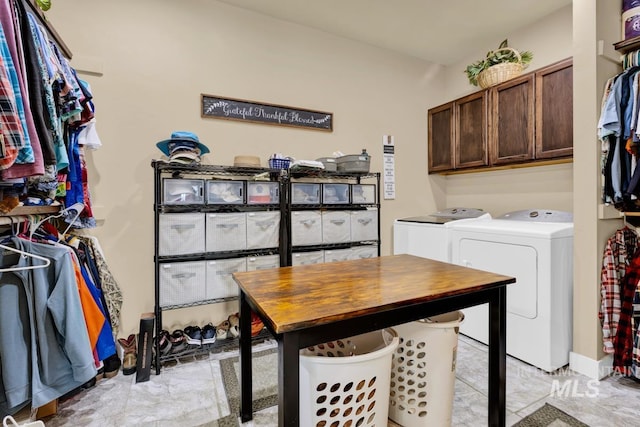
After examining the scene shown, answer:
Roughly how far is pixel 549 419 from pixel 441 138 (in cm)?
276

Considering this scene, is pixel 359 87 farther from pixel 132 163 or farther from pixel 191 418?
pixel 191 418

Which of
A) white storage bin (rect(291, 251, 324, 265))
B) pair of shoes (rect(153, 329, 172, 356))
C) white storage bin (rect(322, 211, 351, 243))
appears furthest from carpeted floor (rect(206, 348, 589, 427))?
white storage bin (rect(322, 211, 351, 243))

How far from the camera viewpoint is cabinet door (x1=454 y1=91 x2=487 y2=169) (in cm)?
305

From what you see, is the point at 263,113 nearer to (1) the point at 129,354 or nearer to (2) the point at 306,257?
(2) the point at 306,257

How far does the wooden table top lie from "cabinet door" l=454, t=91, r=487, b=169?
1.86m

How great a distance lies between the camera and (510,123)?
281 centimetres

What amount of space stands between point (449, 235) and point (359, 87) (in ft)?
5.96

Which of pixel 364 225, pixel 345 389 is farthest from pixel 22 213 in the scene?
pixel 364 225

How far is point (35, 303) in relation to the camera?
1.44 meters

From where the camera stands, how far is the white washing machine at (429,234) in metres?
2.82

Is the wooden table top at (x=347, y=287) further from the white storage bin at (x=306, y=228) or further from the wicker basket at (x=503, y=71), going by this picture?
the wicker basket at (x=503, y=71)

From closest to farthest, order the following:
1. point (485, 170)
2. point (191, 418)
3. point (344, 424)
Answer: point (344, 424)
point (191, 418)
point (485, 170)

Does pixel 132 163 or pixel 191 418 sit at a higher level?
pixel 132 163

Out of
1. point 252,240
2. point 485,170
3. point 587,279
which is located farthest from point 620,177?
point 252,240
